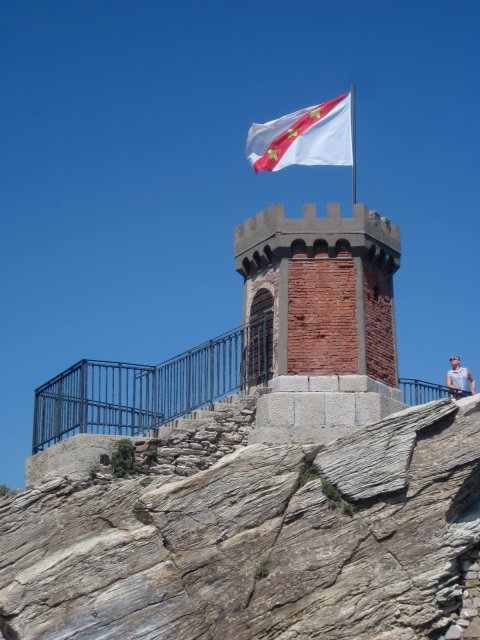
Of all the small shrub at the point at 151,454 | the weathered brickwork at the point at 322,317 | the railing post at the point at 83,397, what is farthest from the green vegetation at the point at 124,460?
the weathered brickwork at the point at 322,317

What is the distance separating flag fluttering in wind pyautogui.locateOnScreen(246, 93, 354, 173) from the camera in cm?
2022

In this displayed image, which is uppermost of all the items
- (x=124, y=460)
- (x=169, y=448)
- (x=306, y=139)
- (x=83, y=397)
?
(x=306, y=139)

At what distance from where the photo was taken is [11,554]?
659 inches

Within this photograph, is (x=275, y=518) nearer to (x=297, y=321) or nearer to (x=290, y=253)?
(x=297, y=321)

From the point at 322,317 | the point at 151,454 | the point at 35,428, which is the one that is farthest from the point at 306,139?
the point at 35,428

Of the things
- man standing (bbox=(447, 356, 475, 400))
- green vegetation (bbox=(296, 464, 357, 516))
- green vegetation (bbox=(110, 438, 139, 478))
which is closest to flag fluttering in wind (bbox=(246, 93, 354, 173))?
man standing (bbox=(447, 356, 475, 400))

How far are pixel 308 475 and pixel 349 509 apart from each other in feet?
3.05

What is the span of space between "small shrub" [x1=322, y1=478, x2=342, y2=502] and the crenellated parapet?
16.1 feet

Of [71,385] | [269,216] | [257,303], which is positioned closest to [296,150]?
[269,216]

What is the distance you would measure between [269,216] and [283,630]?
7984 millimetres

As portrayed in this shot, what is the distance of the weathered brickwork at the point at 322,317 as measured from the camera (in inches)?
744

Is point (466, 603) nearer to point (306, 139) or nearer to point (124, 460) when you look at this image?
point (124, 460)

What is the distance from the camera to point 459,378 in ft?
65.3

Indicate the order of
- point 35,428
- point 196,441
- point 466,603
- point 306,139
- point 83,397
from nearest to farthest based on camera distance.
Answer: point 466,603, point 196,441, point 83,397, point 35,428, point 306,139
